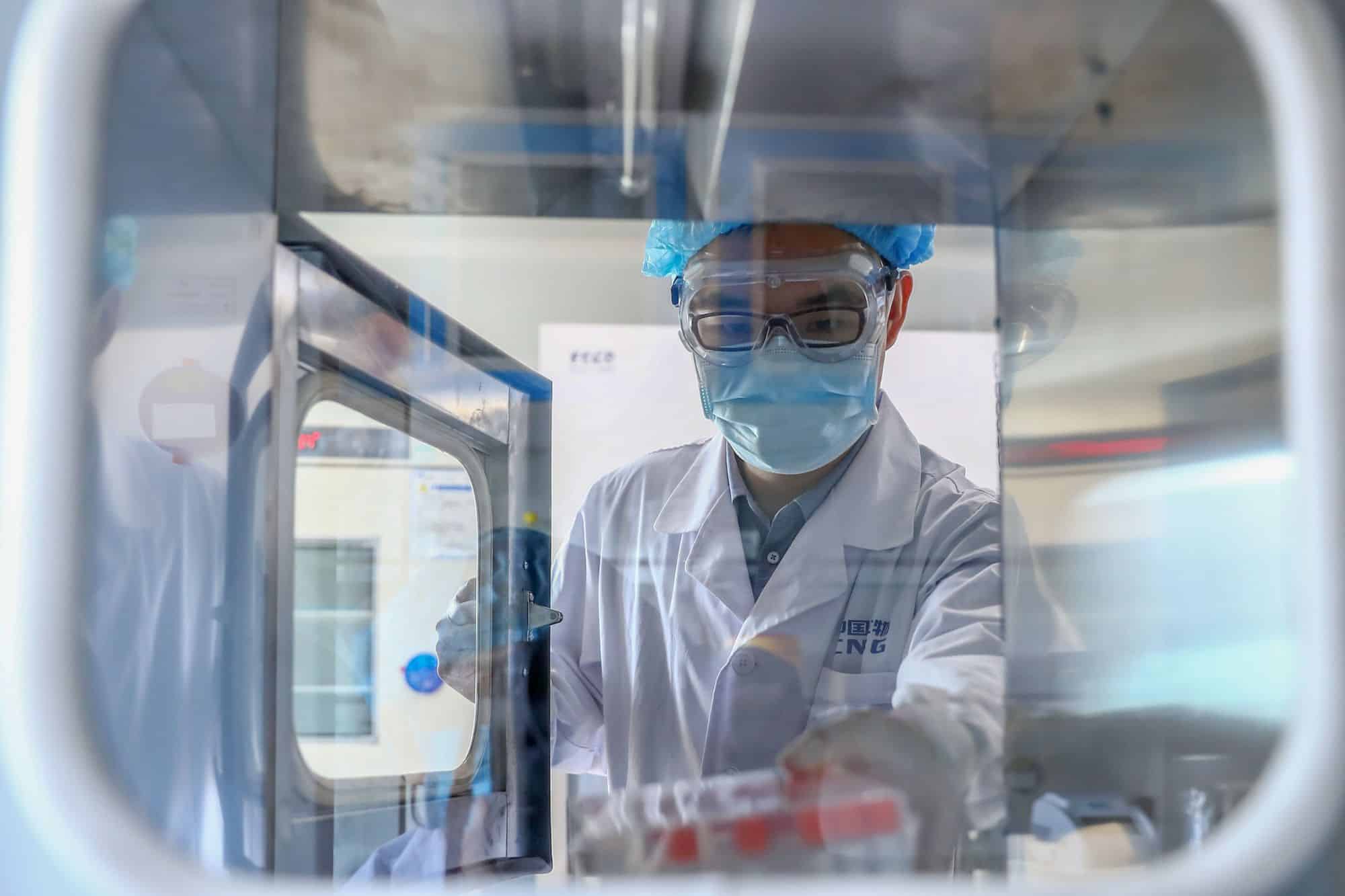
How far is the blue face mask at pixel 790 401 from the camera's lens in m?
1.65

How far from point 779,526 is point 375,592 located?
2.50 feet

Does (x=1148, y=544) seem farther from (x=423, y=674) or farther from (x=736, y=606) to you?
(x=423, y=674)

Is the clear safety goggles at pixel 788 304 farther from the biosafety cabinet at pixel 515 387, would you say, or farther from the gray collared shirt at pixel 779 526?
the gray collared shirt at pixel 779 526

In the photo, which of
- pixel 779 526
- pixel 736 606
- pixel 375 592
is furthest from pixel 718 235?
pixel 375 592

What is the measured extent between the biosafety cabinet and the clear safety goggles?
140mm

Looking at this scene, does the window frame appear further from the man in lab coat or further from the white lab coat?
the white lab coat

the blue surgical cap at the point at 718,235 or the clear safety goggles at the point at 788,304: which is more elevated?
the blue surgical cap at the point at 718,235

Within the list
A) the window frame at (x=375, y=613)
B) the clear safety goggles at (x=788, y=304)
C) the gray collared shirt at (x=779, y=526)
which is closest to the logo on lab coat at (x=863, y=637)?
the gray collared shirt at (x=779, y=526)

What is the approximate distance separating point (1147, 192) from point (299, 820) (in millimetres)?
1356

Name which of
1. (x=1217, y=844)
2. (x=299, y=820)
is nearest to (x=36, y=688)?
(x=299, y=820)

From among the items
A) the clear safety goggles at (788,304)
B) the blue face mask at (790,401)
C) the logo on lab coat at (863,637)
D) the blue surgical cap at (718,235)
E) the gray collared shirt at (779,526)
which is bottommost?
the logo on lab coat at (863,637)

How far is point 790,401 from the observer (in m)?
1.67

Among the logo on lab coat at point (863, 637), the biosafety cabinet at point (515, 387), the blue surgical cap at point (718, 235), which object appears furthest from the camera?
the logo on lab coat at point (863, 637)

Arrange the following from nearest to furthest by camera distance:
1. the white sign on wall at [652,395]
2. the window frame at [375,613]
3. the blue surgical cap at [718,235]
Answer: the window frame at [375,613], the blue surgical cap at [718,235], the white sign on wall at [652,395]
